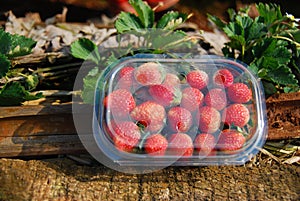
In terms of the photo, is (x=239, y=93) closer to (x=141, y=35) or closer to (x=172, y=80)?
(x=172, y=80)

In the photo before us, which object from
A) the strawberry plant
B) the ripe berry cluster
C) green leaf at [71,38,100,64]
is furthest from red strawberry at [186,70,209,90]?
the strawberry plant

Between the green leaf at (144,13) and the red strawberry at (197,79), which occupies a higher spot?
the green leaf at (144,13)

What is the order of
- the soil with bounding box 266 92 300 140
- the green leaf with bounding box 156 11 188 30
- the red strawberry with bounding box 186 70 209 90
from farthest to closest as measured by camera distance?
the green leaf with bounding box 156 11 188 30
the soil with bounding box 266 92 300 140
the red strawberry with bounding box 186 70 209 90

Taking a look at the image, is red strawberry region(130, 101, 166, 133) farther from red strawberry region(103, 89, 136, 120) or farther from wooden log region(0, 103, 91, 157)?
wooden log region(0, 103, 91, 157)

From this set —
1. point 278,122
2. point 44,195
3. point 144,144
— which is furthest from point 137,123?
point 278,122

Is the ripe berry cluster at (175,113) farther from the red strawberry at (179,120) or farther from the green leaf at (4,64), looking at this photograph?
the green leaf at (4,64)

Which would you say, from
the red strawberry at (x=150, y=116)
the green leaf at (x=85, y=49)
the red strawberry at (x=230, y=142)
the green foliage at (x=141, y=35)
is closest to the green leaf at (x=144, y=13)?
the green foliage at (x=141, y=35)

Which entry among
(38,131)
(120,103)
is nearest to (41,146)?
(38,131)
